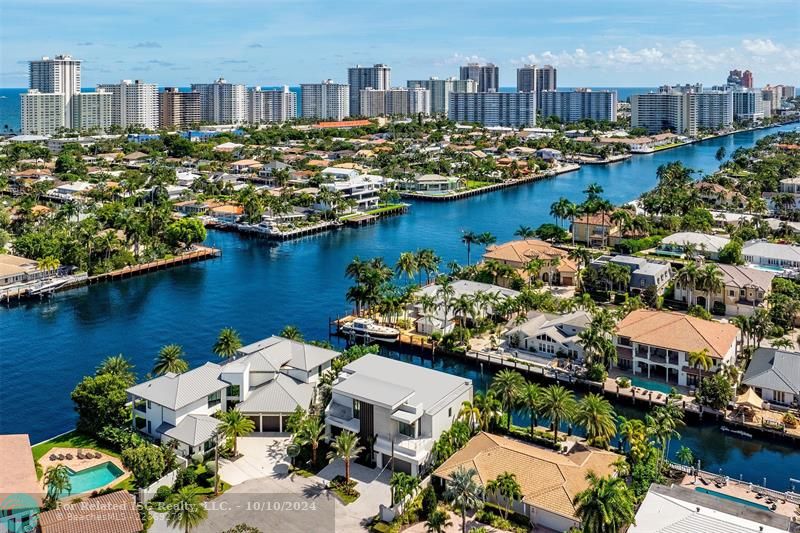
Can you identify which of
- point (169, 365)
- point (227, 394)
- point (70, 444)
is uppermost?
point (169, 365)

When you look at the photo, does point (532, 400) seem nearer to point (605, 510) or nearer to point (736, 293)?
point (605, 510)

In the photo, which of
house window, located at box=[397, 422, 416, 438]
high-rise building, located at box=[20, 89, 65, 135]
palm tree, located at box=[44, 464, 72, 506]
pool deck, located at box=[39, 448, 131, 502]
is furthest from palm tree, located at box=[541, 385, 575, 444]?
high-rise building, located at box=[20, 89, 65, 135]

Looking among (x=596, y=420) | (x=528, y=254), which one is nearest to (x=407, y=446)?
(x=596, y=420)

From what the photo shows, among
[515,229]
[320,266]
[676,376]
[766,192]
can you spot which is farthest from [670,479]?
[766,192]

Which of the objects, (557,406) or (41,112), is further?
(41,112)

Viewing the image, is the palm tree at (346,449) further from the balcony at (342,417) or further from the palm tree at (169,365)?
the palm tree at (169,365)
